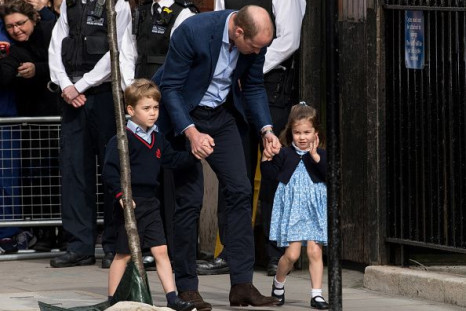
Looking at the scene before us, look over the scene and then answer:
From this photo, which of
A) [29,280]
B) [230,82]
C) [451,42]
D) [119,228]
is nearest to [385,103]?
[451,42]

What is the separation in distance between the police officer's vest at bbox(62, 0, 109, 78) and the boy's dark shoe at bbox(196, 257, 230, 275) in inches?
69.5

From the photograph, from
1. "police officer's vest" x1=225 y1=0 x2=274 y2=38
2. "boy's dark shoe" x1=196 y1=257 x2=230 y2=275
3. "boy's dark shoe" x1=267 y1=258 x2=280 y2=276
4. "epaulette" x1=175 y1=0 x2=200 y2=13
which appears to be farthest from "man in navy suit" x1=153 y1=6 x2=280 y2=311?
"epaulette" x1=175 y1=0 x2=200 y2=13

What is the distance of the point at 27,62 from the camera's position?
11.3m

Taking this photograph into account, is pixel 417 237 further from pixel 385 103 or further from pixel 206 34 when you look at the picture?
pixel 206 34

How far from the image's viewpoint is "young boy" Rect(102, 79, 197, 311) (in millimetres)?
8031

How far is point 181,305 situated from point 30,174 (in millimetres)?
3879

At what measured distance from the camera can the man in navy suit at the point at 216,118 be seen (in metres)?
8.13

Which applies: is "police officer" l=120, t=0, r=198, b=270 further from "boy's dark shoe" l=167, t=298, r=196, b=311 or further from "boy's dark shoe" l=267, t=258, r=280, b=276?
"boy's dark shoe" l=167, t=298, r=196, b=311

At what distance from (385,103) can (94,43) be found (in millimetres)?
2481

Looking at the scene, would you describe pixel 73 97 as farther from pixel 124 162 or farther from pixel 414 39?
pixel 124 162

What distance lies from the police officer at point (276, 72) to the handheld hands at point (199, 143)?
1.88m

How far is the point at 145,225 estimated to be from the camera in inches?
319

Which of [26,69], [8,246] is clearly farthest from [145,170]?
[8,246]

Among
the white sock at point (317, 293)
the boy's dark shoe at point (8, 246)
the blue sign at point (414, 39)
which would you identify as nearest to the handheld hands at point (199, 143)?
the white sock at point (317, 293)
